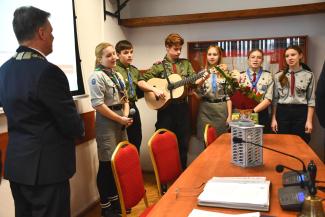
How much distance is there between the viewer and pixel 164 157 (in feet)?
7.29

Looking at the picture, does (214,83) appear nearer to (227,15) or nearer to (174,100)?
(174,100)

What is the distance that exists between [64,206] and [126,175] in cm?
43

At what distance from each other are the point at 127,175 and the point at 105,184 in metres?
1.16

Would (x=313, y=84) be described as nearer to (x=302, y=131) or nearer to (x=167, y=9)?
(x=302, y=131)

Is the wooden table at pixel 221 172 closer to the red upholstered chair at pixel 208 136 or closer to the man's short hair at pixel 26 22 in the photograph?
the red upholstered chair at pixel 208 136

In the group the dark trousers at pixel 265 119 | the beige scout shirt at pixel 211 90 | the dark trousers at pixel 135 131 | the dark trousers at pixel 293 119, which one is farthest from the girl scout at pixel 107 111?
the dark trousers at pixel 293 119

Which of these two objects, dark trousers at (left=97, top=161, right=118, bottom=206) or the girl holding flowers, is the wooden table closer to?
the girl holding flowers

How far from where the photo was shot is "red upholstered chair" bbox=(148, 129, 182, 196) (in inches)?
84.0

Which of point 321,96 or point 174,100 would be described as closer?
point 321,96

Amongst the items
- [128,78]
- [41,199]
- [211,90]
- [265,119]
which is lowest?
[41,199]

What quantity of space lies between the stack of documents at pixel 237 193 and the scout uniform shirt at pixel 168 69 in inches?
79.7

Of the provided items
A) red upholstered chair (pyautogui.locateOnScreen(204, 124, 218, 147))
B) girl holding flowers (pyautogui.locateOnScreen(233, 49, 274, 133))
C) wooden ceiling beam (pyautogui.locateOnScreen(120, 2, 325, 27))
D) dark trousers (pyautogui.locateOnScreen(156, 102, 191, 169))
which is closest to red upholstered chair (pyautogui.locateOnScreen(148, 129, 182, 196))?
red upholstered chair (pyautogui.locateOnScreen(204, 124, 218, 147))

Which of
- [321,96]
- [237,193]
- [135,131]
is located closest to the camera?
[237,193]

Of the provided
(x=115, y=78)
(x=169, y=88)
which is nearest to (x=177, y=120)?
(x=169, y=88)
